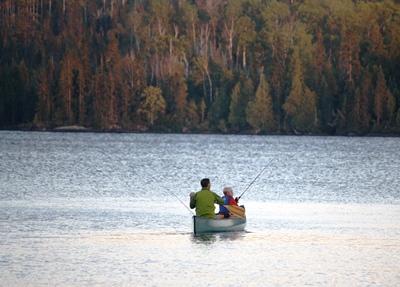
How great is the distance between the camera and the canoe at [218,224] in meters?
27.2

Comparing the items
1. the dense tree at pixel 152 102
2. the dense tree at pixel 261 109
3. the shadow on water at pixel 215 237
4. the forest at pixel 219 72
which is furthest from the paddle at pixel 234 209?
the dense tree at pixel 152 102

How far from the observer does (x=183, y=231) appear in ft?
95.7

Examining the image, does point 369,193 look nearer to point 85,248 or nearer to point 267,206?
point 267,206

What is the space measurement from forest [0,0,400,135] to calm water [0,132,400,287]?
262ft

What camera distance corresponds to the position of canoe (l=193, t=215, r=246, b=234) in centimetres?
2720

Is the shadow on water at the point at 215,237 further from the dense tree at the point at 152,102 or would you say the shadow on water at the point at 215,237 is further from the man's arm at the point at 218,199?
the dense tree at the point at 152,102

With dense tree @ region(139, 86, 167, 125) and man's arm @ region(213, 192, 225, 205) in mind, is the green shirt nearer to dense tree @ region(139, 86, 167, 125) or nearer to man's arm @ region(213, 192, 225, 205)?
man's arm @ region(213, 192, 225, 205)

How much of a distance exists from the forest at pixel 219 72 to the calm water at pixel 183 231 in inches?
3148

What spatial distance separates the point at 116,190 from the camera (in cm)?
4516

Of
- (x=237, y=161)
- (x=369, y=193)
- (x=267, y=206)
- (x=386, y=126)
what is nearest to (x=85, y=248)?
(x=267, y=206)

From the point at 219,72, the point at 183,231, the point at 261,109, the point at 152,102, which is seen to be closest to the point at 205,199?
the point at 183,231

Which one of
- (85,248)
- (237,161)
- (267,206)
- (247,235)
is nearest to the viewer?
(85,248)

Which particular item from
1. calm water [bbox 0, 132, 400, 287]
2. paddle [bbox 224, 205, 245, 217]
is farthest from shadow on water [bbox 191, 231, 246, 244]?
paddle [bbox 224, 205, 245, 217]

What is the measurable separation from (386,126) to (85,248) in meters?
114
